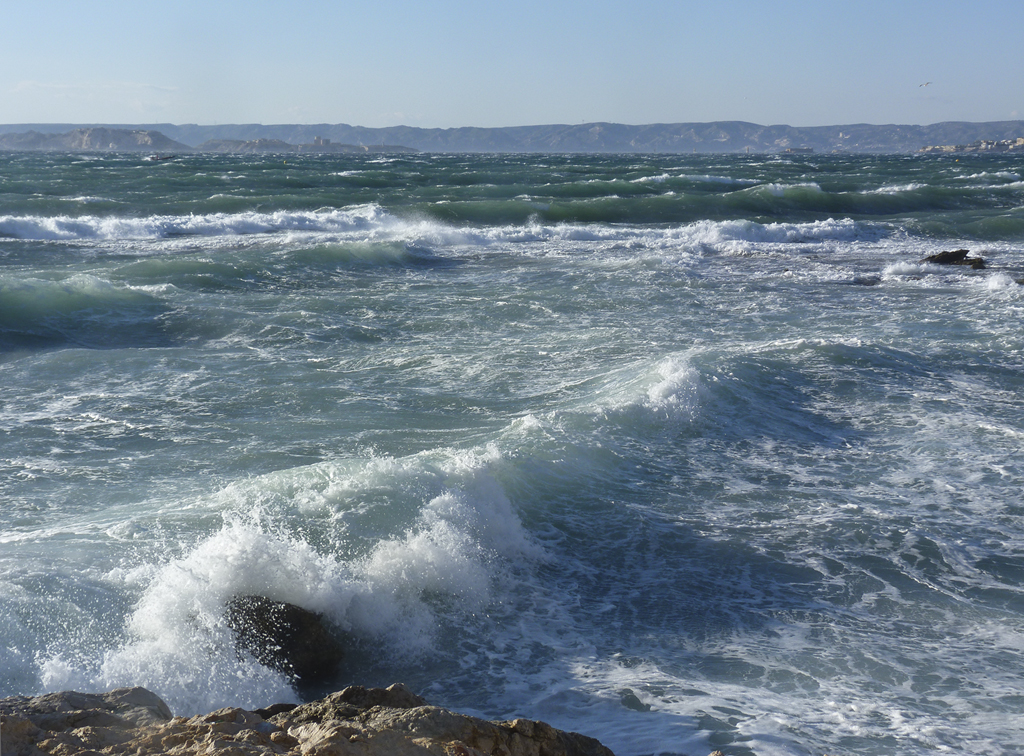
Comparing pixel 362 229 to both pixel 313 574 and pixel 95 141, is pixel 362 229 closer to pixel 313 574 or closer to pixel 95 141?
pixel 313 574

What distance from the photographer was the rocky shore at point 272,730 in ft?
9.34

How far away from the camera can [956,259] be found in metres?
19.6

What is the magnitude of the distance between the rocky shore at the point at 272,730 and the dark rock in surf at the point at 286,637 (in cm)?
105

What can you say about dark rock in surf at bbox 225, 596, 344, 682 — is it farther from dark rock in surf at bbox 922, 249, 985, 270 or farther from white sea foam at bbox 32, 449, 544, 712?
dark rock in surf at bbox 922, 249, 985, 270

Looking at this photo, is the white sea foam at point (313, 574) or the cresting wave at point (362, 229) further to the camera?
the cresting wave at point (362, 229)

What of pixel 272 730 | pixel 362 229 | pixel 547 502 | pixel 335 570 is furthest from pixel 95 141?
pixel 272 730

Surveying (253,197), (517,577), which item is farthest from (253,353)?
(253,197)

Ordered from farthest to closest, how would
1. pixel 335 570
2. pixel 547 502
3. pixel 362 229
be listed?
pixel 362 229 < pixel 547 502 < pixel 335 570

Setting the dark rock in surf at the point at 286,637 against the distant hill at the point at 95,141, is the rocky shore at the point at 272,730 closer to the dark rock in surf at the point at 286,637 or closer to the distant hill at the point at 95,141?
the dark rock in surf at the point at 286,637

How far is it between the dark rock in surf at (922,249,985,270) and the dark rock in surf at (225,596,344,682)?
18710mm

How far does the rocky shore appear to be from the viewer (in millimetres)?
2848

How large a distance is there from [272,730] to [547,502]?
149 inches

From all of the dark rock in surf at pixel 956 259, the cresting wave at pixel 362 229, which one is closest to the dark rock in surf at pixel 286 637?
the dark rock in surf at pixel 956 259

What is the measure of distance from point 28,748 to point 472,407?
621 cm
